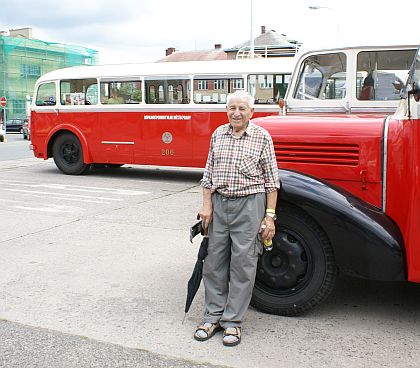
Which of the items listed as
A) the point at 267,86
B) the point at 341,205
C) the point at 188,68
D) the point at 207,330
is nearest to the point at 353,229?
the point at 341,205

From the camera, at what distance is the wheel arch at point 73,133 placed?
12258mm

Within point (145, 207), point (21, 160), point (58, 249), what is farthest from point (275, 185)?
point (21, 160)

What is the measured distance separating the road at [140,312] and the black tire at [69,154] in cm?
520

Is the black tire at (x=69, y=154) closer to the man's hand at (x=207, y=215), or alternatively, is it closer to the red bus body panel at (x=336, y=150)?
the red bus body panel at (x=336, y=150)

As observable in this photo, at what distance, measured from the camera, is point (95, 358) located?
3332 millimetres

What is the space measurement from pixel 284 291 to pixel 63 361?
5.16ft

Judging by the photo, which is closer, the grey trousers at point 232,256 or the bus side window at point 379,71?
the grey trousers at point 232,256

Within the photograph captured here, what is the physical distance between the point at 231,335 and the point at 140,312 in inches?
34.4

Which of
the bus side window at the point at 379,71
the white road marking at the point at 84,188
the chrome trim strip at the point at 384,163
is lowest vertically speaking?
the white road marking at the point at 84,188

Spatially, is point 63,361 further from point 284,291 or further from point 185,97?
point 185,97

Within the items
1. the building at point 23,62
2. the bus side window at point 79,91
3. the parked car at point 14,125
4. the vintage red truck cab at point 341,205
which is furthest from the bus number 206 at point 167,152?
the building at point 23,62

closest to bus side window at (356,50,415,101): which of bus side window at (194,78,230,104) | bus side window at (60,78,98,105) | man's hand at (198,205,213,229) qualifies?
man's hand at (198,205,213,229)

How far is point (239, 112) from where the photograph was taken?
3.53m

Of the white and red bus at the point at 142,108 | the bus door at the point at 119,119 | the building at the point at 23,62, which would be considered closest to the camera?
the white and red bus at the point at 142,108
